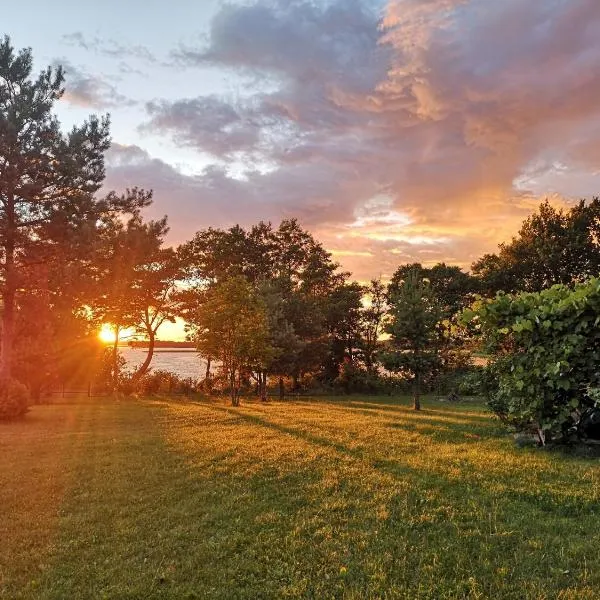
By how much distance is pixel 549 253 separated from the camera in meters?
38.2

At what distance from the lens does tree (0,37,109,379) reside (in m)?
19.0

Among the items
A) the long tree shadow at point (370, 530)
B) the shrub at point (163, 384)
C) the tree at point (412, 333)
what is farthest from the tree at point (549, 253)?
the long tree shadow at point (370, 530)

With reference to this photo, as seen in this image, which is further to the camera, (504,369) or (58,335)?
(58,335)

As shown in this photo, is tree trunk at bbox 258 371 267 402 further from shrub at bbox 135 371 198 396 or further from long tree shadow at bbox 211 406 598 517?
long tree shadow at bbox 211 406 598 517

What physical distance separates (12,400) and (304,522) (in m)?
16.6

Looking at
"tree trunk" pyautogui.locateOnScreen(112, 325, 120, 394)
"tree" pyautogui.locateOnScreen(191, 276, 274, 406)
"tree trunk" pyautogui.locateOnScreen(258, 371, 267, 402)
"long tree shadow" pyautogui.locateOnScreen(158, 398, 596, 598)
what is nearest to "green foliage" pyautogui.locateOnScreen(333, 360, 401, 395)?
"tree trunk" pyautogui.locateOnScreen(258, 371, 267, 402)

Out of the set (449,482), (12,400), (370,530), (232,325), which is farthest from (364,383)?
(370,530)

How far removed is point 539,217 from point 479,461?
36.7 m

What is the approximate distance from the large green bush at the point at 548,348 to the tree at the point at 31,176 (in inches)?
688

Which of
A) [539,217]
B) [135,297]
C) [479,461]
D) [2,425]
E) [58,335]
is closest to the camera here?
[479,461]

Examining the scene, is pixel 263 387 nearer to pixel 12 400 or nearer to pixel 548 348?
pixel 12 400

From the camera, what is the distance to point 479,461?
8.92 meters

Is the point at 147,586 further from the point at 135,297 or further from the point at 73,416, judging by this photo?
the point at 135,297

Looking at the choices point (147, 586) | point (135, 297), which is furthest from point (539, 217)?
point (147, 586)
